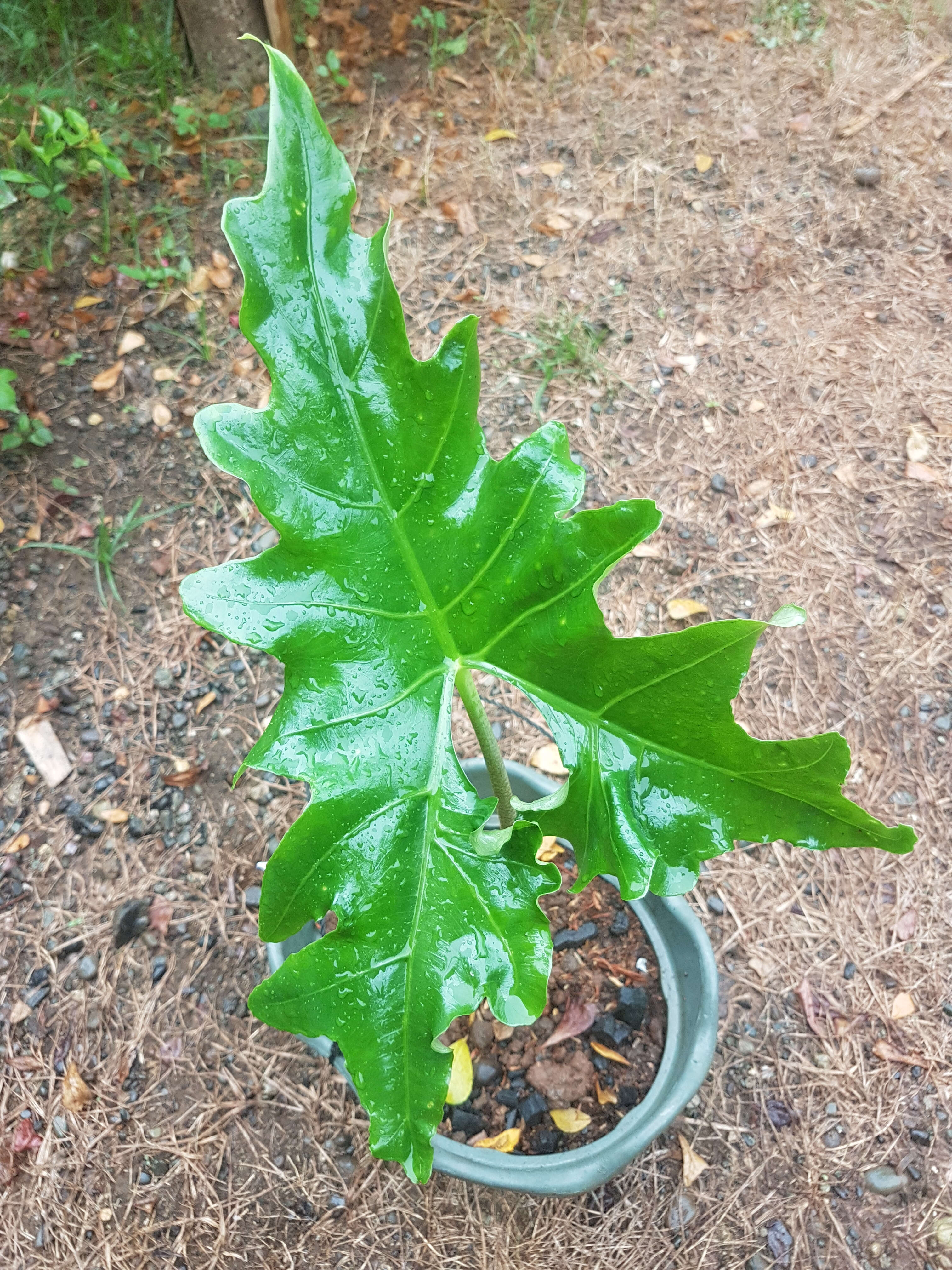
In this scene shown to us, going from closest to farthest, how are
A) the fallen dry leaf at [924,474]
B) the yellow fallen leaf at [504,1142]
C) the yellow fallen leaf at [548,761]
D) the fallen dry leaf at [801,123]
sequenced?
the yellow fallen leaf at [504,1142]
the yellow fallen leaf at [548,761]
the fallen dry leaf at [924,474]
the fallen dry leaf at [801,123]

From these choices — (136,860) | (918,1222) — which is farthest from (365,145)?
(918,1222)

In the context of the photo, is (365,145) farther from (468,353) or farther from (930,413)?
(468,353)

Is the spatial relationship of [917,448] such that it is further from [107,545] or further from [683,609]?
[107,545]

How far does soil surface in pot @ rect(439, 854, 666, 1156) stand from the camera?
4.07 feet

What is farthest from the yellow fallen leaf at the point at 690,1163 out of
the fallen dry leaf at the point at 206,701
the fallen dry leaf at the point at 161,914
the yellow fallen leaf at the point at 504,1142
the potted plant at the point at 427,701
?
the fallen dry leaf at the point at 206,701

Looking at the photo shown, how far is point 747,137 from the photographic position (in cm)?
255

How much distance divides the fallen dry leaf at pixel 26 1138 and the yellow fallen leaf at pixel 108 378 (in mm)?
1605

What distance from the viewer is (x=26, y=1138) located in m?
1.42

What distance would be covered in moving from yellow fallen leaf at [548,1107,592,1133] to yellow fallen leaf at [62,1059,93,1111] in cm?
83

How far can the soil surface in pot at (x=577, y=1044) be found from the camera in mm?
1240

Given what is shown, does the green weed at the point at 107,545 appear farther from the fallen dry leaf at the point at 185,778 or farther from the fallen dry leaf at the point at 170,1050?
the fallen dry leaf at the point at 170,1050

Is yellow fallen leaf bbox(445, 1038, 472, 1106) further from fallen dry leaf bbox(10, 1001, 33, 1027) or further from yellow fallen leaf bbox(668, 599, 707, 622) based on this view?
yellow fallen leaf bbox(668, 599, 707, 622)

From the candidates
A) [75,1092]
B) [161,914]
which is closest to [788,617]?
[161,914]

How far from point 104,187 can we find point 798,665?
2202 mm
